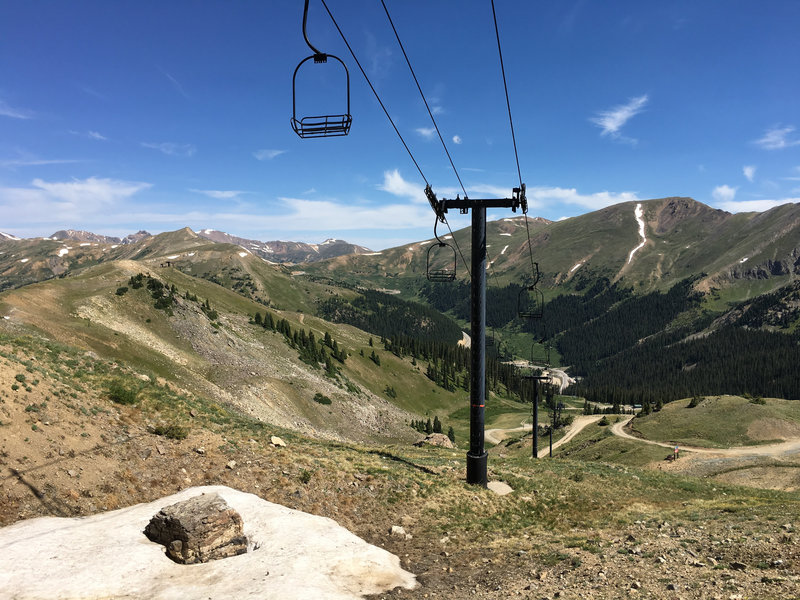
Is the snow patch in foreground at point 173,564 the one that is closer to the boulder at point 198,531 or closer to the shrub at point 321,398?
the boulder at point 198,531

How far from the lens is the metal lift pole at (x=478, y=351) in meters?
24.1

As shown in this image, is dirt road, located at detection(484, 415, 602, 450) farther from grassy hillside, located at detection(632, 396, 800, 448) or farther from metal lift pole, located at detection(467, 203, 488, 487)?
metal lift pole, located at detection(467, 203, 488, 487)

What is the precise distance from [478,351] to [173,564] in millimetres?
17141

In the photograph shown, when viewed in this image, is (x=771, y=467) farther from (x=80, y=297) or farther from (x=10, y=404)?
(x=80, y=297)

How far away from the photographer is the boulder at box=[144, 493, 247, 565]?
45.8 feet

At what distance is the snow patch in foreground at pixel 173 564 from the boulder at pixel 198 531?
1.11ft

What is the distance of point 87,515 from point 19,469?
3.61 m

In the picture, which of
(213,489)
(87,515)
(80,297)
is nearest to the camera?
(87,515)

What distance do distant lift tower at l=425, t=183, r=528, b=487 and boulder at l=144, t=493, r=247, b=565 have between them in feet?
45.7

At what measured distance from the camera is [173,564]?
534 inches

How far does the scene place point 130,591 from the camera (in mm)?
11914

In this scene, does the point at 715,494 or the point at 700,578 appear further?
the point at 715,494

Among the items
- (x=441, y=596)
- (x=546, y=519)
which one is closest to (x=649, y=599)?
(x=441, y=596)

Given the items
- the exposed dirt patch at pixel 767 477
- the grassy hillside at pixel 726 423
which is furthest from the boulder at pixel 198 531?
the grassy hillside at pixel 726 423
